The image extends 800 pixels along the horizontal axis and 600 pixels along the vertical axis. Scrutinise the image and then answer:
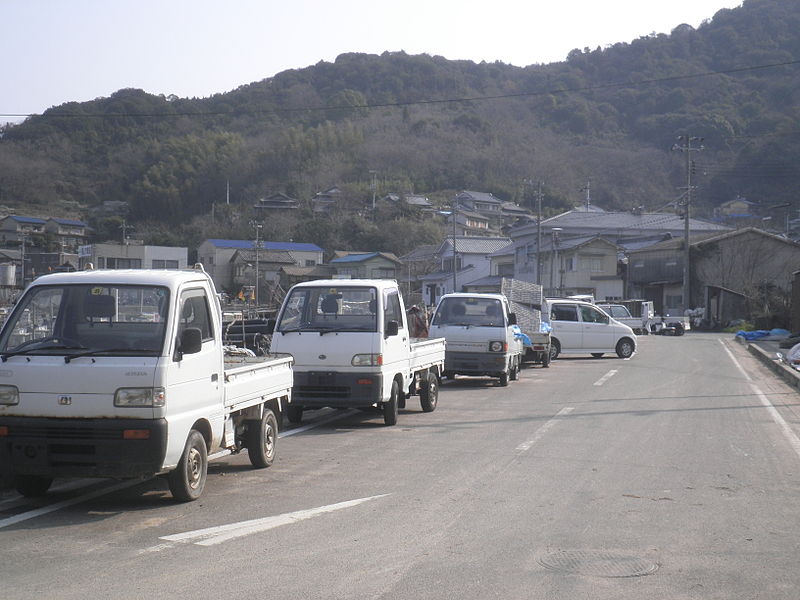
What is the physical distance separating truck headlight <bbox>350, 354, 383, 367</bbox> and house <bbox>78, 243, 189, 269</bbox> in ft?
103

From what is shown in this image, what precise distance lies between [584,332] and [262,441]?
22.1 m

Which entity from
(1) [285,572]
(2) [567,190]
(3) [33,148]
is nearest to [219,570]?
(1) [285,572]

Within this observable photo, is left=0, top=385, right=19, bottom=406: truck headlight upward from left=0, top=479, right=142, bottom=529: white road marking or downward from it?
upward

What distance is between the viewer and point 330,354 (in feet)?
41.4

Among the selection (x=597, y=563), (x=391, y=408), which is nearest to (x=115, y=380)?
(x=597, y=563)

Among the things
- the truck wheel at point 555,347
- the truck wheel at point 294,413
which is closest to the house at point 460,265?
the truck wheel at point 555,347

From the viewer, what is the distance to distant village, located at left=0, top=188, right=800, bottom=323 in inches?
2132

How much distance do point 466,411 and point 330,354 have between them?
139 inches

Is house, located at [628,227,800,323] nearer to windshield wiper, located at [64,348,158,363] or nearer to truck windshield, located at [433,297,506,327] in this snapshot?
truck windshield, located at [433,297,506,327]

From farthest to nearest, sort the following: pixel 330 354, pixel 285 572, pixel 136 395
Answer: pixel 330 354 → pixel 136 395 → pixel 285 572

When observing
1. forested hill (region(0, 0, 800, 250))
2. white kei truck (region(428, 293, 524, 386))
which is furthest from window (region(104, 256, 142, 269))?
white kei truck (region(428, 293, 524, 386))

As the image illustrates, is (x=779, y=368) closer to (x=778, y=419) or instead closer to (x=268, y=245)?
(x=778, y=419)

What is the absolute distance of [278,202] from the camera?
7806cm

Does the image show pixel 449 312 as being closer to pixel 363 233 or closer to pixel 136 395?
pixel 136 395
